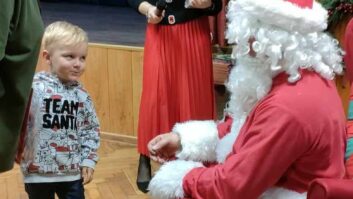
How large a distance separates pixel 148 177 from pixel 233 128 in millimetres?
1117

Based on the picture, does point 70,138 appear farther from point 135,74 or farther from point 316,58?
point 135,74

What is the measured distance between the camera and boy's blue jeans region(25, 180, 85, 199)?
1887 millimetres

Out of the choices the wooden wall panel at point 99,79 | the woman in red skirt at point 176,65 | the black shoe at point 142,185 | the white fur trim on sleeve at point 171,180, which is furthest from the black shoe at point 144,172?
the white fur trim on sleeve at point 171,180

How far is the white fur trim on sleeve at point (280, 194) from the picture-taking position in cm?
143

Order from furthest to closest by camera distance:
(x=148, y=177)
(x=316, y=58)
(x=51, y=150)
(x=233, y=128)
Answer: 1. (x=148, y=177)
2. (x=51, y=150)
3. (x=233, y=128)
4. (x=316, y=58)

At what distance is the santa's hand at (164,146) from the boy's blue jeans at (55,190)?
0.32 metres

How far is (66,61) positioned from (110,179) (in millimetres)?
1125

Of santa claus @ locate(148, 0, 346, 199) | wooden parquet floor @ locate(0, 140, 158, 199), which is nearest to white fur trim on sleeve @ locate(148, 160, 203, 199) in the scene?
santa claus @ locate(148, 0, 346, 199)

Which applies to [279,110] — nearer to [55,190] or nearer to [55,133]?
[55,133]

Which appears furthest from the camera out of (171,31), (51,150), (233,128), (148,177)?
(148,177)

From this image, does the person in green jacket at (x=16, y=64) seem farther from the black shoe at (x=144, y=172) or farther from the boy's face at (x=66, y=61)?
the black shoe at (x=144, y=172)

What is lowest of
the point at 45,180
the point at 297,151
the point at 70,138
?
the point at 45,180

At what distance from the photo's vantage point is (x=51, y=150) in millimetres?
1850

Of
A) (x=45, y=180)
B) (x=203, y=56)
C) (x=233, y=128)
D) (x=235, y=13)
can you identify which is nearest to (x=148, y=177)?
(x=203, y=56)
